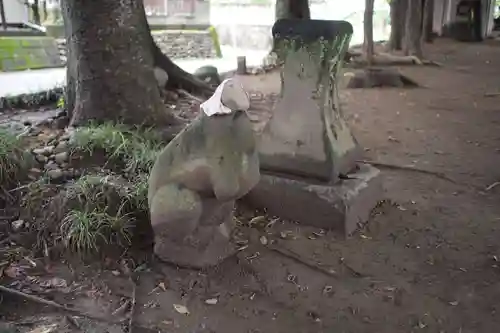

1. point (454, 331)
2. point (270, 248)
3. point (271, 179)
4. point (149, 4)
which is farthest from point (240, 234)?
point (149, 4)

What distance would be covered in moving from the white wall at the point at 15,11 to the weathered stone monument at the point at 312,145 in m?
12.4

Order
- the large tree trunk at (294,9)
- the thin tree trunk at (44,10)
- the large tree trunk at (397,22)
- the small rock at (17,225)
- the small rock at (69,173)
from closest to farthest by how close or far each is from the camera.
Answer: the small rock at (17,225)
the small rock at (69,173)
the large tree trunk at (294,9)
the large tree trunk at (397,22)
the thin tree trunk at (44,10)

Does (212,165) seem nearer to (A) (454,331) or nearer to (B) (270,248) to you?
(B) (270,248)

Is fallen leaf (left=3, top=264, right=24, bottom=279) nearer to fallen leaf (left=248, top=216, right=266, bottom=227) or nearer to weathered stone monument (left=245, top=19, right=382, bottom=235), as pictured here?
fallen leaf (left=248, top=216, right=266, bottom=227)

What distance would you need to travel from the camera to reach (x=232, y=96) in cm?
287

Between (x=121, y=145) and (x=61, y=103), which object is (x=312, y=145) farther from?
(x=61, y=103)

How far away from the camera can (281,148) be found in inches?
159

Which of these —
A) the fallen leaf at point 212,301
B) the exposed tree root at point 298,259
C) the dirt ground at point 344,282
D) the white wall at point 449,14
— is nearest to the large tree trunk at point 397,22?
the white wall at point 449,14

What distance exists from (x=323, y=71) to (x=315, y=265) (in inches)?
52.1

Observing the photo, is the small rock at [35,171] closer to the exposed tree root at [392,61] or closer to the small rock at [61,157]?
the small rock at [61,157]

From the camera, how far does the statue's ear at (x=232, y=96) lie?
2867mm

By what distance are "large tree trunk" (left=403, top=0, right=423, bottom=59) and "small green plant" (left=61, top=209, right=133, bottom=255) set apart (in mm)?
10364

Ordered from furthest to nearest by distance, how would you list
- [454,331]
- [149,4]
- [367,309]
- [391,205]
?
[149,4]
[391,205]
[367,309]
[454,331]

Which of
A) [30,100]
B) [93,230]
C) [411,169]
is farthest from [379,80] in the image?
[93,230]
